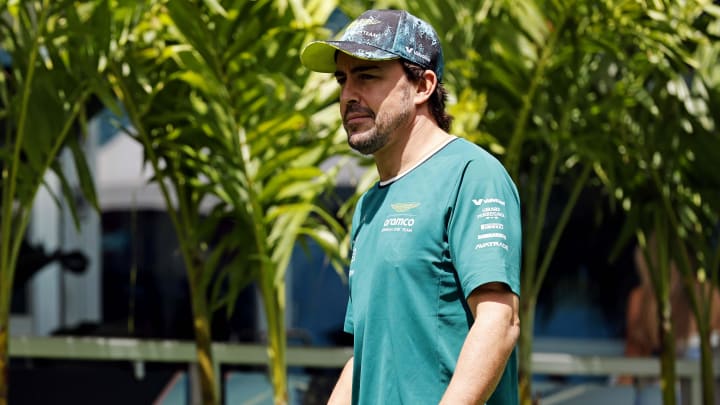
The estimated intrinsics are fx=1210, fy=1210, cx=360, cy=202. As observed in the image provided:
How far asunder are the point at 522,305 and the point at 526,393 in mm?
367

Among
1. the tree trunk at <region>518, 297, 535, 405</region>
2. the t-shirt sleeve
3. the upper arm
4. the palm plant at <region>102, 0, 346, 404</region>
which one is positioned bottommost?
the tree trunk at <region>518, 297, 535, 405</region>

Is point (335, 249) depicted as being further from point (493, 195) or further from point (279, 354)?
point (493, 195)

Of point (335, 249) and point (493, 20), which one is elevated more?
point (493, 20)

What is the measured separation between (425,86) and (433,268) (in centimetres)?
41

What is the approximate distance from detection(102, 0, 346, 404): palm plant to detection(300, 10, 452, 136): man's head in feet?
6.02

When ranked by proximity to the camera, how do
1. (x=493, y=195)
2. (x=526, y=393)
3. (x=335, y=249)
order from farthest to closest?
(x=526, y=393)
(x=335, y=249)
(x=493, y=195)

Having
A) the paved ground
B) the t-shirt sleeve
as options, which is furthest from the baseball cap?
the paved ground

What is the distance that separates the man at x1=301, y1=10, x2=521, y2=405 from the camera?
7.07 feet

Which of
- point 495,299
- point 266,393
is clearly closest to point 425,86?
point 495,299

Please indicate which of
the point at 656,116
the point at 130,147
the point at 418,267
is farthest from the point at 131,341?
the point at 418,267

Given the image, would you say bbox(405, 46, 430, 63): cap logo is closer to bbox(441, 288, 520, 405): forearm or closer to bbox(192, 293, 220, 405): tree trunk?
bbox(441, 288, 520, 405): forearm

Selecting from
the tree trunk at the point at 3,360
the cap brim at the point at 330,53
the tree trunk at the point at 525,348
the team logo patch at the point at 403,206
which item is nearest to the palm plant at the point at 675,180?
the tree trunk at the point at 525,348

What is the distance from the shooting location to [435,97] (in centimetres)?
247

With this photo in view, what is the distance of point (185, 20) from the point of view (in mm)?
4199
